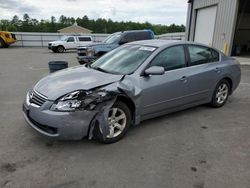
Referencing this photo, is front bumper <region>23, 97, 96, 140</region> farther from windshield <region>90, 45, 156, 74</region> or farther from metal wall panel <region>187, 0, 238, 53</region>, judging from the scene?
metal wall panel <region>187, 0, 238, 53</region>

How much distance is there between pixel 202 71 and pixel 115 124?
2.19 meters

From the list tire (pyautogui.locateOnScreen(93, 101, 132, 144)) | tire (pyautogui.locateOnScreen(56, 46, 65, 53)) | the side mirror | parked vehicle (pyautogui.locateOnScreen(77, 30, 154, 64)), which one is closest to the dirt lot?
tire (pyautogui.locateOnScreen(93, 101, 132, 144))

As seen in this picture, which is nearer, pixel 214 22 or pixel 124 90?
pixel 124 90

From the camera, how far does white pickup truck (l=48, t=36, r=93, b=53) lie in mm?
21866

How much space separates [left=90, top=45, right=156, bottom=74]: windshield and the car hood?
0.80ft

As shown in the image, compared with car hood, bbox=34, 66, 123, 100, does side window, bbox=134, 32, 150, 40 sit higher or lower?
higher

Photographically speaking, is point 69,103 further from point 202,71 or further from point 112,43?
point 112,43

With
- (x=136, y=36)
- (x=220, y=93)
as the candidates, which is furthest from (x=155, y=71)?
(x=136, y=36)

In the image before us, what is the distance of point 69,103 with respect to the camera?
3.05 meters

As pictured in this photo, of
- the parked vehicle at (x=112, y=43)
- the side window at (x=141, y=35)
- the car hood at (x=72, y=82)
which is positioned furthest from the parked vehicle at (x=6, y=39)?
the car hood at (x=72, y=82)

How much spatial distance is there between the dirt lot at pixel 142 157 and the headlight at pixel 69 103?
26.3 inches

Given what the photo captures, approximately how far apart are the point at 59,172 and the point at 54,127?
0.61 meters

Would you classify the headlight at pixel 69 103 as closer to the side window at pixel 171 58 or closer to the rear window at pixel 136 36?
the side window at pixel 171 58

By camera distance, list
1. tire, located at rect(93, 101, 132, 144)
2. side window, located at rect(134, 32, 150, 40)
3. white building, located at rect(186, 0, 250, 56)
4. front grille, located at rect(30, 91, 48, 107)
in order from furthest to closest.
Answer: white building, located at rect(186, 0, 250, 56) < side window, located at rect(134, 32, 150, 40) < tire, located at rect(93, 101, 132, 144) < front grille, located at rect(30, 91, 48, 107)
